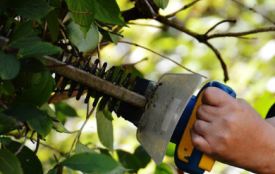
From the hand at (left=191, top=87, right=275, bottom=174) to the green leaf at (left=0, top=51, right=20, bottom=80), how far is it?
0.33 meters

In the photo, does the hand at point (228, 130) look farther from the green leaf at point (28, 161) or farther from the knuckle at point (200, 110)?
the green leaf at point (28, 161)

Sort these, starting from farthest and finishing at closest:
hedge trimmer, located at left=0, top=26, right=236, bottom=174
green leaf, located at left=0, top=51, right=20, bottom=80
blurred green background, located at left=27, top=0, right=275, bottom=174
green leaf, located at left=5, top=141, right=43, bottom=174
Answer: blurred green background, located at left=27, top=0, right=275, bottom=174 → hedge trimmer, located at left=0, top=26, right=236, bottom=174 → green leaf, located at left=5, top=141, right=43, bottom=174 → green leaf, located at left=0, top=51, right=20, bottom=80

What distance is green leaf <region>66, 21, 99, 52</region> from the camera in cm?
53

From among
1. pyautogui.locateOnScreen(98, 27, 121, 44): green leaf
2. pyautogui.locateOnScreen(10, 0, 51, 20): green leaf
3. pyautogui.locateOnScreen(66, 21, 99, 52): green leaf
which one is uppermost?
pyautogui.locateOnScreen(10, 0, 51, 20): green leaf

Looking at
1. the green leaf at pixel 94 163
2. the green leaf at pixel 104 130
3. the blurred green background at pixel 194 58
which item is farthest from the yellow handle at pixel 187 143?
the blurred green background at pixel 194 58

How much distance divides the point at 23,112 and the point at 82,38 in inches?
8.3

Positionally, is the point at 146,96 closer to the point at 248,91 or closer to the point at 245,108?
the point at 245,108

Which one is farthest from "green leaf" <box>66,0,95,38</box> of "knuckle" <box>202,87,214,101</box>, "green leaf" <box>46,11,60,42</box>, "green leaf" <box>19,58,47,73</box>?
"knuckle" <box>202,87,214,101</box>

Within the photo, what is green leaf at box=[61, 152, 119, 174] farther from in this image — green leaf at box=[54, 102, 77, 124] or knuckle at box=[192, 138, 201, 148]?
green leaf at box=[54, 102, 77, 124]

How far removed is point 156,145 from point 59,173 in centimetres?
20

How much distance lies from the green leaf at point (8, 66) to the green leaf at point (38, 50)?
0.01 meters

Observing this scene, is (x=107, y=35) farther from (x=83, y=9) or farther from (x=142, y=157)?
(x=142, y=157)

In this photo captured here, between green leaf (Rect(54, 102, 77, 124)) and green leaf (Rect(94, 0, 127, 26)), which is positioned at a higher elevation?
green leaf (Rect(94, 0, 127, 26))

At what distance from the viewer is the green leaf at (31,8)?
364 mm
